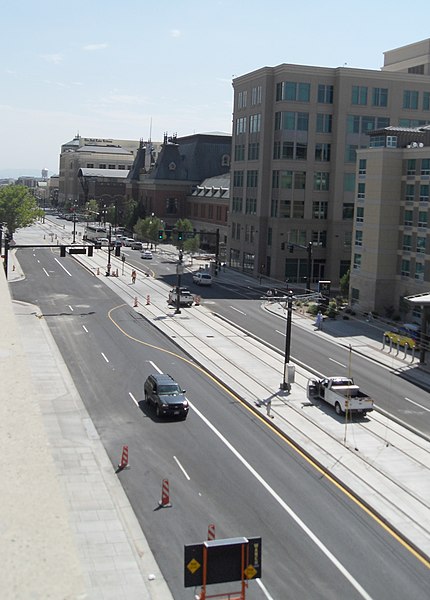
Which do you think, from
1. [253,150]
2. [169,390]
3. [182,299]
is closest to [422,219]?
[182,299]

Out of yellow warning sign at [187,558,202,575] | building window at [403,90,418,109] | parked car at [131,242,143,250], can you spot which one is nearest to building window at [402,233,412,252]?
building window at [403,90,418,109]

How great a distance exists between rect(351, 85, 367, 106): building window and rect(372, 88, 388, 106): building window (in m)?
1.07

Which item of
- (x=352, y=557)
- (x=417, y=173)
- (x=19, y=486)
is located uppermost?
(x=417, y=173)

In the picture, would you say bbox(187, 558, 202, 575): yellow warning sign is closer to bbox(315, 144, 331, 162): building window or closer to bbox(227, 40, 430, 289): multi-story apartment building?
bbox(227, 40, 430, 289): multi-story apartment building

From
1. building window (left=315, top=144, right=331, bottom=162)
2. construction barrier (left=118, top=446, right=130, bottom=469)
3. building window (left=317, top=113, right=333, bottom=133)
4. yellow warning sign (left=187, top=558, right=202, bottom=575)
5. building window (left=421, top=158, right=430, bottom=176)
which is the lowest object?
construction barrier (left=118, top=446, right=130, bottom=469)

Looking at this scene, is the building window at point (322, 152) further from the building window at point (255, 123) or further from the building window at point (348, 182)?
the building window at point (255, 123)

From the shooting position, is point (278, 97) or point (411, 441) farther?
point (278, 97)

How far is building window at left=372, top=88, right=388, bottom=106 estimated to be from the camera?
93188mm

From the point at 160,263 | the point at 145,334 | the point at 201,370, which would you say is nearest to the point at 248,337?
the point at 145,334

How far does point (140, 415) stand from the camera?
36688 millimetres

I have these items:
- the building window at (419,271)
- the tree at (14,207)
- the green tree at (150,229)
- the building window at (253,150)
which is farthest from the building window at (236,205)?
the tree at (14,207)

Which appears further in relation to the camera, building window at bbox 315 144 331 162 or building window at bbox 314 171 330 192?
building window at bbox 314 171 330 192

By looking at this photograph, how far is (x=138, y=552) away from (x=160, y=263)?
89326 mm

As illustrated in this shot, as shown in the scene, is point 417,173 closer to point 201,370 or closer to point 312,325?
point 312,325
